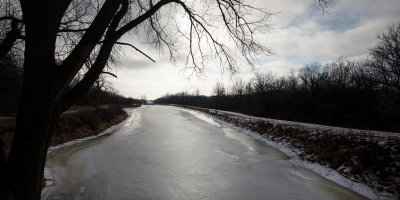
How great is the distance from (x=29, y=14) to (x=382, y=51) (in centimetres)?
3452

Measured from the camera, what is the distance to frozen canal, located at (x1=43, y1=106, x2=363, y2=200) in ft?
23.8

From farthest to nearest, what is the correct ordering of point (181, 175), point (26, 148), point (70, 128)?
1. point (70, 128)
2. point (181, 175)
3. point (26, 148)

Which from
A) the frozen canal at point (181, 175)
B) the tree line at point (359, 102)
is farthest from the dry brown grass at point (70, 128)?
the tree line at point (359, 102)

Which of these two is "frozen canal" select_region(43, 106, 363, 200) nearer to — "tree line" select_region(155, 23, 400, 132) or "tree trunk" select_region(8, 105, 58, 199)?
"tree trunk" select_region(8, 105, 58, 199)

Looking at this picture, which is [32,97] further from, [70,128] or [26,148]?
[70,128]

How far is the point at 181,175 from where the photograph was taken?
891 cm

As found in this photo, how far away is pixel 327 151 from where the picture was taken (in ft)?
38.5

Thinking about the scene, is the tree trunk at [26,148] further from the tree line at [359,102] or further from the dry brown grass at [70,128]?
the tree line at [359,102]

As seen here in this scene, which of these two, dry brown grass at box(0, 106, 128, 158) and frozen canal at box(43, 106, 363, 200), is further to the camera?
dry brown grass at box(0, 106, 128, 158)

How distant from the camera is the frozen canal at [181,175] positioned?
7.24 meters

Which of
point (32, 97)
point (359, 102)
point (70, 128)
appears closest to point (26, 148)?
point (32, 97)

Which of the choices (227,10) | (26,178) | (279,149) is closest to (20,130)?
(26,178)

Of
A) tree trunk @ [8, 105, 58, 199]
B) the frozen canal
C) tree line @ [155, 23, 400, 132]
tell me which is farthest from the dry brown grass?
tree line @ [155, 23, 400, 132]

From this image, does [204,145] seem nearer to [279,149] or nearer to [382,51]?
[279,149]
